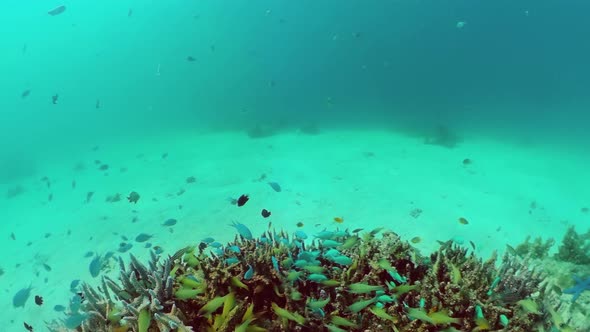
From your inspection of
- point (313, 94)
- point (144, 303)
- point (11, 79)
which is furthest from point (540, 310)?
point (11, 79)

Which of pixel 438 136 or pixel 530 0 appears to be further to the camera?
pixel 530 0

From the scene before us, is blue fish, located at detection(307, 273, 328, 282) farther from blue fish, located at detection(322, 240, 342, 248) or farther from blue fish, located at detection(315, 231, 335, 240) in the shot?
blue fish, located at detection(315, 231, 335, 240)

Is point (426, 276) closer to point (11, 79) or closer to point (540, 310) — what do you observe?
point (540, 310)

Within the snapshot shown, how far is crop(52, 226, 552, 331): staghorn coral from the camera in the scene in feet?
11.3

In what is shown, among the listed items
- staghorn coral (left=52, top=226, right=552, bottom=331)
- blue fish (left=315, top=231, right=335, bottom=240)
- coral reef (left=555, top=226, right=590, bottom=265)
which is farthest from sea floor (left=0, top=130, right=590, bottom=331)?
blue fish (left=315, top=231, right=335, bottom=240)

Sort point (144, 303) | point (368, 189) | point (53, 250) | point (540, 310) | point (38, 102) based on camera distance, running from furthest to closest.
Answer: point (38, 102) → point (368, 189) → point (53, 250) → point (540, 310) → point (144, 303)

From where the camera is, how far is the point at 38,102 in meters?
119

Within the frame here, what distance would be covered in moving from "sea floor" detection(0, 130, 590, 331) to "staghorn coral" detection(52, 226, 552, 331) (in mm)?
1487

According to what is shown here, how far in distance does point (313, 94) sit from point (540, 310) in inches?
2649

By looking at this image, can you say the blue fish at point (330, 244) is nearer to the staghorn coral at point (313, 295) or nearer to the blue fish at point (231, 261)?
the staghorn coral at point (313, 295)

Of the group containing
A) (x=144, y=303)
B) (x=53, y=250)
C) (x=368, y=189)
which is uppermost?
(x=144, y=303)

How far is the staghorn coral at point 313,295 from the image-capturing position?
3455 mm

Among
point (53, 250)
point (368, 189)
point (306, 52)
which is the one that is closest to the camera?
point (53, 250)

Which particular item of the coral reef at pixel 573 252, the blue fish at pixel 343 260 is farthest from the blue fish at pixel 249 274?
the coral reef at pixel 573 252
